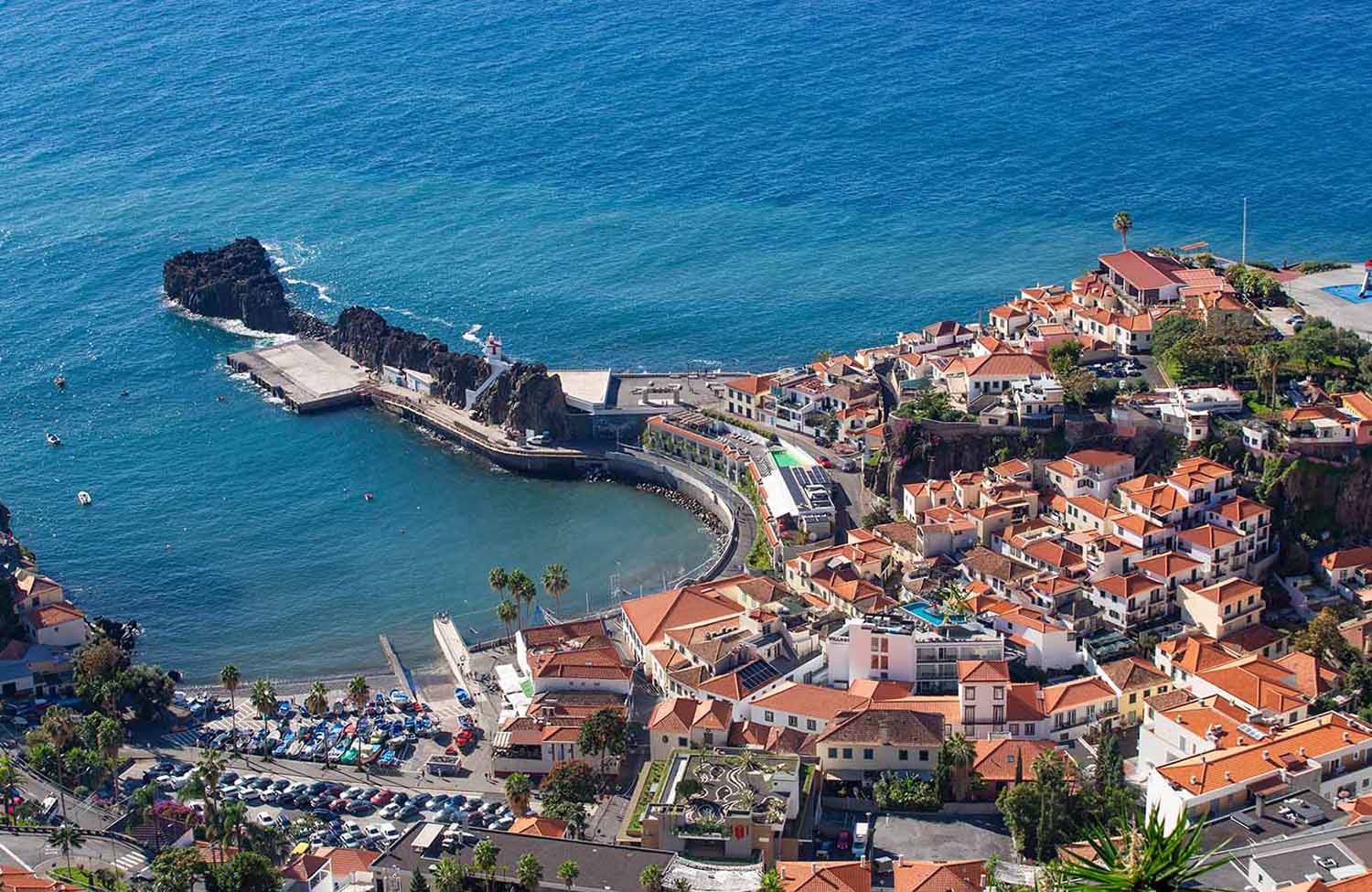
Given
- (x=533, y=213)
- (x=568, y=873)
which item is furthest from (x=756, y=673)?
(x=533, y=213)

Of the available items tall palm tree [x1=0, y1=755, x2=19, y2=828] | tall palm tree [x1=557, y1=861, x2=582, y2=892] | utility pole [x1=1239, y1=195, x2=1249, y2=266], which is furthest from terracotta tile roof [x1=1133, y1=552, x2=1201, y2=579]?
tall palm tree [x1=0, y1=755, x2=19, y2=828]

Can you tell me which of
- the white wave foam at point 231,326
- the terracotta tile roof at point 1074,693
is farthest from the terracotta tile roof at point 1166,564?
the white wave foam at point 231,326

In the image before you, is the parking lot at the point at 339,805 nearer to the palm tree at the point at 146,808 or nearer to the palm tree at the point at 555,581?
the palm tree at the point at 146,808

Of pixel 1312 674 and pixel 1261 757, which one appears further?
pixel 1312 674

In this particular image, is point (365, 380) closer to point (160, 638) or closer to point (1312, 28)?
point (160, 638)

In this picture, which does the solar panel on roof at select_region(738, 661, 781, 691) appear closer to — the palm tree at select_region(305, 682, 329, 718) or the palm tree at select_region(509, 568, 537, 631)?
the palm tree at select_region(509, 568, 537, 631)

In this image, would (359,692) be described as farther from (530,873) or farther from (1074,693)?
(1074,693)
